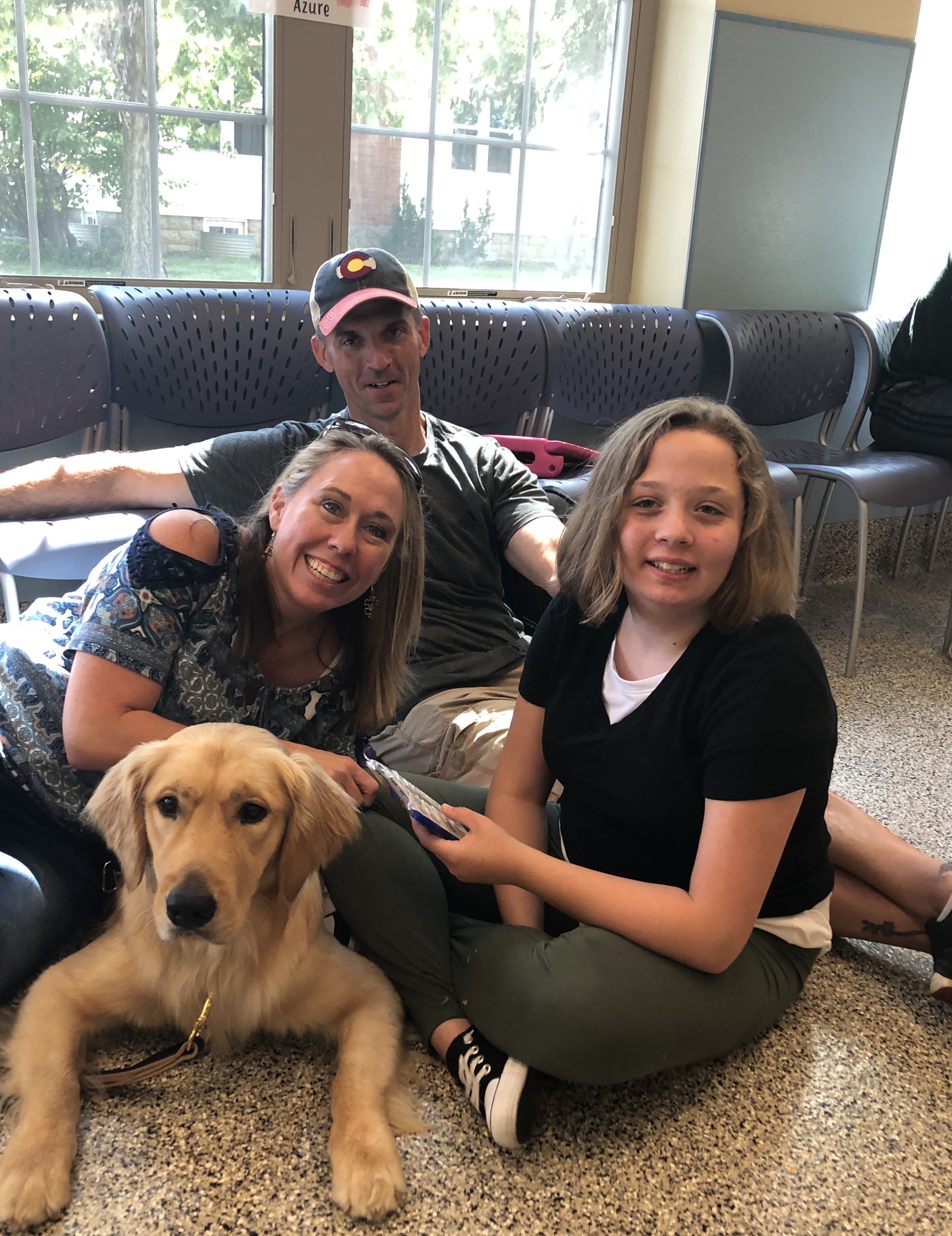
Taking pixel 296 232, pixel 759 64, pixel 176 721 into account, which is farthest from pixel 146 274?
pixel 759 64

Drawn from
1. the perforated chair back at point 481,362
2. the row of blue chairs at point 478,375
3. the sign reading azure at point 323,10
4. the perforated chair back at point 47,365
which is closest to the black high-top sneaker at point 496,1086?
the row of blue chairs at point 478,375

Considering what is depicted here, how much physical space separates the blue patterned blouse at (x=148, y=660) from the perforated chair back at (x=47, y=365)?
38.7 inches

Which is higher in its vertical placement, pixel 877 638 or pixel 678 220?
pixel 678 220

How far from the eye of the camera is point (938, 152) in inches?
159

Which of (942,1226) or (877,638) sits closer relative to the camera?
(942,1226)

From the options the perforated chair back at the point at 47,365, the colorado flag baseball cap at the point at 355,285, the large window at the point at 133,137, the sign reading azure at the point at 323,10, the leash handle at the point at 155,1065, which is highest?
the sign reading azure at the point at 323,10

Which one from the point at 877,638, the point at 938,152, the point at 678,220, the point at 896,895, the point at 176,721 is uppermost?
the point at 938,152

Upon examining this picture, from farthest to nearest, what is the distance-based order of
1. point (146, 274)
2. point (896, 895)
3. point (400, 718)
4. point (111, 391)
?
point (146, 274)
point (111, 391)
point (400, 718)
point (896, 895)

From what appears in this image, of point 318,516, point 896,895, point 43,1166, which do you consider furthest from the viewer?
point 896,895

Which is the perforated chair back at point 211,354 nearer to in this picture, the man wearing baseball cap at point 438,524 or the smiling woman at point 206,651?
the man wearing baseball cap at point 438,524

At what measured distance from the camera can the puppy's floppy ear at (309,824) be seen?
126 centimetres

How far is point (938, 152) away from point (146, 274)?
3251mm

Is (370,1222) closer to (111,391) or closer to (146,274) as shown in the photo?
(111,391)

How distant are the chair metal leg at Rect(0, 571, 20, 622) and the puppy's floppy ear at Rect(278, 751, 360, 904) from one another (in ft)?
3.48
